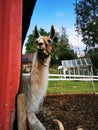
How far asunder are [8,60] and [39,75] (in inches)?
72.6

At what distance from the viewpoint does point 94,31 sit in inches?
1844

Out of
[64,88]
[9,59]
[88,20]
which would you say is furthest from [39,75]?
[88,20]

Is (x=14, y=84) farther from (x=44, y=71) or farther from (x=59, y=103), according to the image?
(x=59, y=103)

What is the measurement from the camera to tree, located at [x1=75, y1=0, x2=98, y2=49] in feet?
154


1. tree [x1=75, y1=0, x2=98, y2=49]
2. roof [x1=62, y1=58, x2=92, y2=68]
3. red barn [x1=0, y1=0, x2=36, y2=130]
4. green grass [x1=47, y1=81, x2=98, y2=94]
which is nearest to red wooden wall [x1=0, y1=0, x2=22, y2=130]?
red barn [x1=0, y1=0, x2=36, y2=130]

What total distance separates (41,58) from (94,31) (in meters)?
44.2

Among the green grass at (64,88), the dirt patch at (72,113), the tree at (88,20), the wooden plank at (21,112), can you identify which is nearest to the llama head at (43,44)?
the wooden plank at (21,112)

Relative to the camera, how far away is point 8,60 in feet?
4.26

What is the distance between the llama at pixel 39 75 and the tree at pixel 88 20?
4370 cm

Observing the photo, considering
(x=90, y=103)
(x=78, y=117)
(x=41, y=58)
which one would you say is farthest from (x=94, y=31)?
(x=41, y=58)

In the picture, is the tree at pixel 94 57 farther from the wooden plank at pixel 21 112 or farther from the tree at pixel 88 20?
the wooden plank at pixel 21 112

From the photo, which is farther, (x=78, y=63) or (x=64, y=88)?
(x=78, y=63)

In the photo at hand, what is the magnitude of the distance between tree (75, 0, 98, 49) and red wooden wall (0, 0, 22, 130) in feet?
150

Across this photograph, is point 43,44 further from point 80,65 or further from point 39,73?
point 80,65
